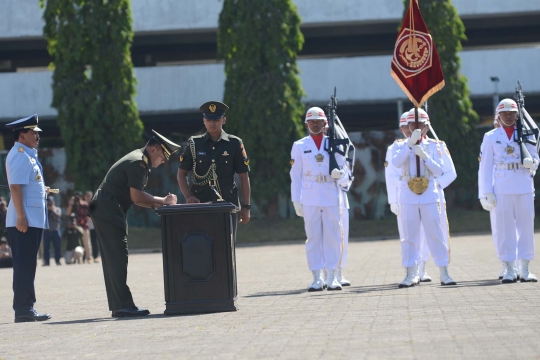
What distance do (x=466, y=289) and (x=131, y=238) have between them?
970 inches

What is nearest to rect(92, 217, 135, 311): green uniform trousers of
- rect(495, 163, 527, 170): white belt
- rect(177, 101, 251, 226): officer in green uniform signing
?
rect(177, 101, 251, 226): officer in green uniform signing

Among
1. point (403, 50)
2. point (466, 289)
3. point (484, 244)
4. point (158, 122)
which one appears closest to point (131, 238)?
point (158, 122)

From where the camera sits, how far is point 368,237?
3447 centimetres

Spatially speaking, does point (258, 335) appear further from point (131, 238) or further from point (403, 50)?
point (131, 238)

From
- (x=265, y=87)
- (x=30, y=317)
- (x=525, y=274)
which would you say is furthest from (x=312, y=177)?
Result: (x=265, y=87)

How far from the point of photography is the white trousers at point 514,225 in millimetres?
13312

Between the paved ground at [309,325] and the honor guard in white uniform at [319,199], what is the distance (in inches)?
17.8

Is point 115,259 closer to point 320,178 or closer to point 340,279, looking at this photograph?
point 320,178

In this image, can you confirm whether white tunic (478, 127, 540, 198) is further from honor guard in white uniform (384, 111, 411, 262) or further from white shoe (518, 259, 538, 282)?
honor guard in white uniform (384, 111, 411, 262)

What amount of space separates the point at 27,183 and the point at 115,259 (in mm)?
1215

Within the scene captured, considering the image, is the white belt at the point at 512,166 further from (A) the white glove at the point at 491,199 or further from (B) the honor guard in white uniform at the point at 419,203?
(B) the honor guard in white uniform at the point at 419,203

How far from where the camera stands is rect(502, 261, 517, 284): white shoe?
12.9 meters

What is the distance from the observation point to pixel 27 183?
1063cm

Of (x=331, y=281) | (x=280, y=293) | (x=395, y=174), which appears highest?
(x=395, y=174)
